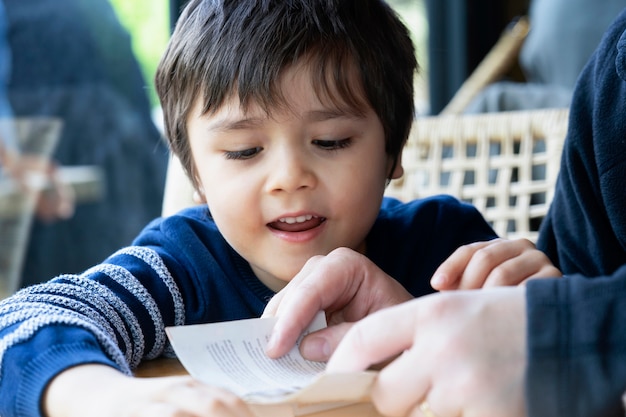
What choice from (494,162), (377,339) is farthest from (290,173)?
(494,162)

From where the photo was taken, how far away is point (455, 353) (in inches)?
19.6

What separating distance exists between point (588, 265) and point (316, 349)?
1.66 ft

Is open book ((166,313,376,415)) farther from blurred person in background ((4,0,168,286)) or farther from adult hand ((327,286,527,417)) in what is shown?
blurred person in background ((4,0,168,286))

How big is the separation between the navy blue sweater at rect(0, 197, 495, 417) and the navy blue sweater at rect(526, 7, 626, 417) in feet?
0.39

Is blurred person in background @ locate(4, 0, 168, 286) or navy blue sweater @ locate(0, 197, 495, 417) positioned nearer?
navy blue sweater @ locate(0, 197, 495, 417)

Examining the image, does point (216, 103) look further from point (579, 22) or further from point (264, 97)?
point (579, 22)

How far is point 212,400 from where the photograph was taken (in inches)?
19.5

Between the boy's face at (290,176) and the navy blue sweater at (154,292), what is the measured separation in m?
0.05

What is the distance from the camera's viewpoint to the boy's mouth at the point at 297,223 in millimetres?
935

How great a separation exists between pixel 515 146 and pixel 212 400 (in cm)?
117

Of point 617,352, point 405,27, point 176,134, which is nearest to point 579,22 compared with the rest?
point 405,27

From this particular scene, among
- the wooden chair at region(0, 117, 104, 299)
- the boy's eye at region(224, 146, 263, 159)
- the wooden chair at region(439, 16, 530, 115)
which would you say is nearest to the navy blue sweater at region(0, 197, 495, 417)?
the boy's eye at region(224, 146, 263, 159)

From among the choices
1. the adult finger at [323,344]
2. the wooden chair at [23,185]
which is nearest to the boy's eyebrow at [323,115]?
the adult finger at [323,344]

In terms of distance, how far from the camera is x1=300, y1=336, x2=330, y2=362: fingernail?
65 centimetres
